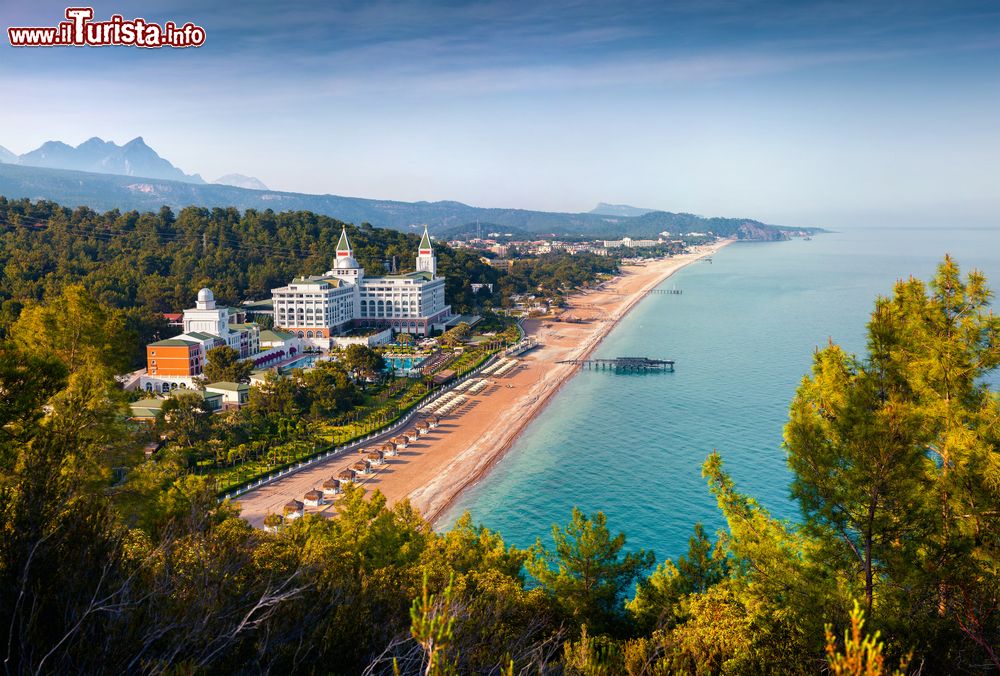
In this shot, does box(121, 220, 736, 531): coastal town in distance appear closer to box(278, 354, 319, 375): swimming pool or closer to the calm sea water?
box(278, 354, 319, 375): swimming pool

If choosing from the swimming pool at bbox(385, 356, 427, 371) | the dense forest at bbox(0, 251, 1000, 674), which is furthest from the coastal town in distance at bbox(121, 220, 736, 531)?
the dense forest at bbox(0, 251, 1000, 674)

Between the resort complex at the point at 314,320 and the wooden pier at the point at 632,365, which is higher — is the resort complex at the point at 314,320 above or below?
above

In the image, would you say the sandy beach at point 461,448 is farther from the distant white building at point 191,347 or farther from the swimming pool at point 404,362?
the distant white building at point 191,347

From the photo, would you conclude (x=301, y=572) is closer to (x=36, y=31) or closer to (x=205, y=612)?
(x=205, y=612)

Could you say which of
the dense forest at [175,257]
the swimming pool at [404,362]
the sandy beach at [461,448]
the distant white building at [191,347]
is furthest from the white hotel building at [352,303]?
the sandy beach at [461,448]

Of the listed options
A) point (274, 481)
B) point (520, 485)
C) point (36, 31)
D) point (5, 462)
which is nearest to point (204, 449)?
point (274, 481)

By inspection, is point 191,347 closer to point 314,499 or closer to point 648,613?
point 314,499
